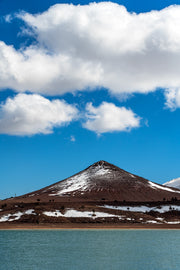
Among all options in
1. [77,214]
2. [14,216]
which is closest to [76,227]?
[77,214]

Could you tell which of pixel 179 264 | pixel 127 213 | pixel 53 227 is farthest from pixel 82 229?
pixel 179 264

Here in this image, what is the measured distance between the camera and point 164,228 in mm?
119500

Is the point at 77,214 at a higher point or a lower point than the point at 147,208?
lower

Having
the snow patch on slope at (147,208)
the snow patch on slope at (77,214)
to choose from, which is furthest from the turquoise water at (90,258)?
the snow patch on slope at (147,208)

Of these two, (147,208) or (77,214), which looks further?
(147,208)

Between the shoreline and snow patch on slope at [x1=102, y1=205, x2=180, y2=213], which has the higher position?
snow patch on slope at [x1=102, y1=205, x2=180, y2=213]

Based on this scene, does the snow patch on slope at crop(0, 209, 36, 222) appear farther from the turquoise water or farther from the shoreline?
the turquoise water

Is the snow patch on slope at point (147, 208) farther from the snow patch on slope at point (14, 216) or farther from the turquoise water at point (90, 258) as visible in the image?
the turquoise water at point (90, 258)

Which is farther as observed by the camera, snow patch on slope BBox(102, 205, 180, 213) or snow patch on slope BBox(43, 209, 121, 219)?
snow patch on slope BBox(102, 205, 180, 213)

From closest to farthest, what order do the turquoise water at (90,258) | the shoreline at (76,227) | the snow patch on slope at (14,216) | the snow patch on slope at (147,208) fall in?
the turquoise water at (90,258)
the shoreline at (76,227)
the snow patch on slope at (14,216)
the snow patch on slope at (147,208)

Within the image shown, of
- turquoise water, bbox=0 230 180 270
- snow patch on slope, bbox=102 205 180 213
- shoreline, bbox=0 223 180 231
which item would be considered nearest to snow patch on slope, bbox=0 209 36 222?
shoreline, bbox=0 223 180 231

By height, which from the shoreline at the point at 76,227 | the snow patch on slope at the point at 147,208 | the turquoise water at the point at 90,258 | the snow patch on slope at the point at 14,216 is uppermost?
the snow patch on slope at the point at 147,208

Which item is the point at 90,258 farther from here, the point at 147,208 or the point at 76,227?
the point at 147,208

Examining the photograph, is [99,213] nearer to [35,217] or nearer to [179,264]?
[35,217]
